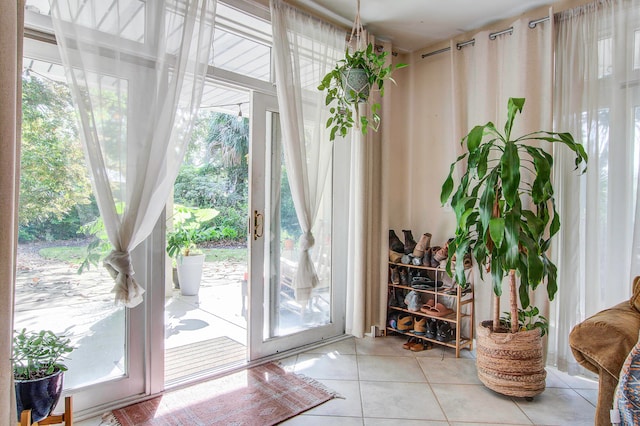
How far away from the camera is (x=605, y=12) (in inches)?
92.7

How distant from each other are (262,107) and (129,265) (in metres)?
1.39

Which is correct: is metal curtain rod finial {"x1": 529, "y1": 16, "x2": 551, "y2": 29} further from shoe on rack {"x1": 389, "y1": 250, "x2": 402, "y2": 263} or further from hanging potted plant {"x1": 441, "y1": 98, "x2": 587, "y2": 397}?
shoe on rack {"x1": 389, "y1": 250, "x2": 402, "y2": 263}

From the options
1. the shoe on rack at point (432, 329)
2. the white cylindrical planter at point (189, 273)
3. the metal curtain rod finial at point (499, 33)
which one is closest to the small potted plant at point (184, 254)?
the white cylindrical planter at point (189, 273)

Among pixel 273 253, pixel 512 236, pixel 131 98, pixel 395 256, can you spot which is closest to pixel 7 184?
pixel 131 98

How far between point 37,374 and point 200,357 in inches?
51.9

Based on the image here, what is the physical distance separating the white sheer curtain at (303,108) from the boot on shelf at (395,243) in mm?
892

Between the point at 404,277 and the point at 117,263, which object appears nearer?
the point at 117,263

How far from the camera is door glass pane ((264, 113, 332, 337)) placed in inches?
106

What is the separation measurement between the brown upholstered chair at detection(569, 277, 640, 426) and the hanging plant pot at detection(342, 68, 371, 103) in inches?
66.3

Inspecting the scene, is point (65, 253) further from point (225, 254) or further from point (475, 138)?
point (225, 254)

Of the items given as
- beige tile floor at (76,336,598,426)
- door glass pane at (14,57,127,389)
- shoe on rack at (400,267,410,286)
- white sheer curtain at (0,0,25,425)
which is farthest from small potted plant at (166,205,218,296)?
white sheer curtain at (0,0,25,425)

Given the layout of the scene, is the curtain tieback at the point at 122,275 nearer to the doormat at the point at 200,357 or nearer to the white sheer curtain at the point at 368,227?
the doormat at the point at 200,357

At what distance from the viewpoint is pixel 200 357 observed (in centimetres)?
277

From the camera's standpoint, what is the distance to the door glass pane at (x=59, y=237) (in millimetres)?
1769
